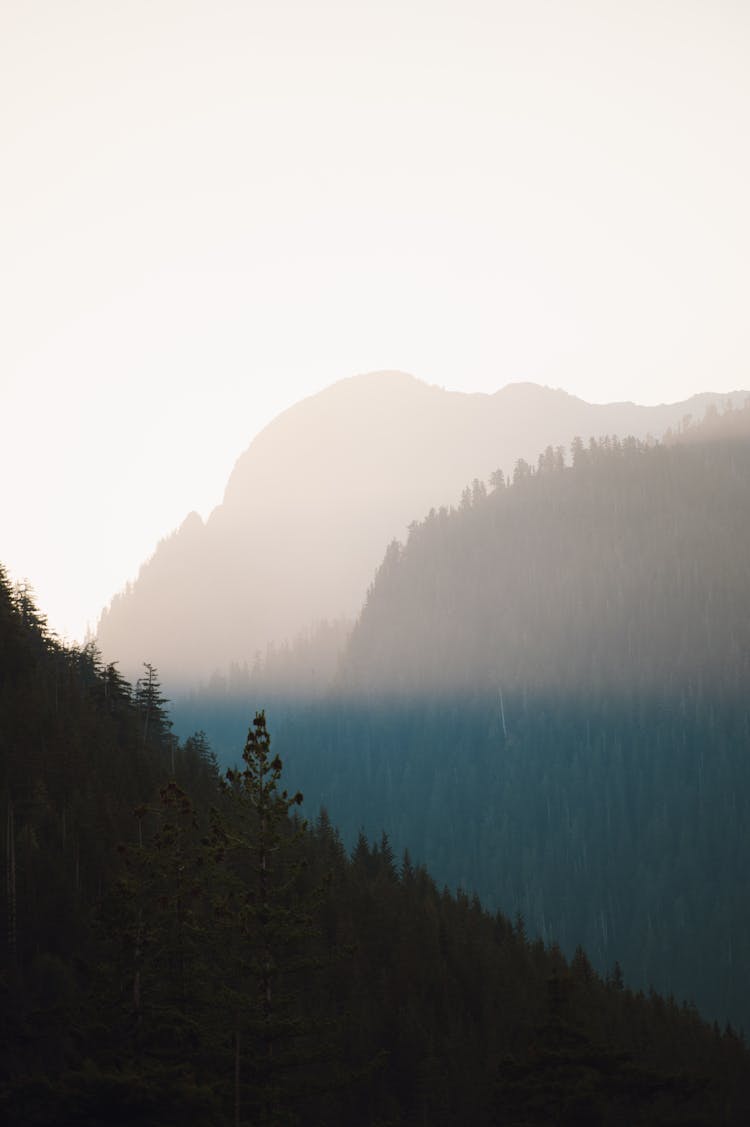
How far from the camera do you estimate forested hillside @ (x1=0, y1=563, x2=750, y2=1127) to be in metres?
29.1

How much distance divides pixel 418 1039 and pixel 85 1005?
5504 cm

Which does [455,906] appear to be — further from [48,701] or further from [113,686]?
[48,701]

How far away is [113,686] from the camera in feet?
353

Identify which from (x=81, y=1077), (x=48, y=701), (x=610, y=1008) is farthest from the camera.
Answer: (x=610, y=1008)

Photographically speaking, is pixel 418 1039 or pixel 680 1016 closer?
pixel 418 1039

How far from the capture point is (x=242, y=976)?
2964cm

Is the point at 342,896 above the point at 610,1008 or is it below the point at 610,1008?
above

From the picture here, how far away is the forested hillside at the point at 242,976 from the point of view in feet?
95.4

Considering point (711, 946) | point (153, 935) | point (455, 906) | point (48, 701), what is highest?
point (48, 701)

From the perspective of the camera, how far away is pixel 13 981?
181 ft

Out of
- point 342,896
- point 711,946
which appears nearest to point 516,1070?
point 342,896

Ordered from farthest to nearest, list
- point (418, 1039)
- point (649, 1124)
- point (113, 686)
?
1. point (113, 686)
2. point (418, 1039)
3. point (649, 1124)

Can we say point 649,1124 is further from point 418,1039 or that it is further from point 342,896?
point 342,896

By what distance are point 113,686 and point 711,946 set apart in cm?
13248
